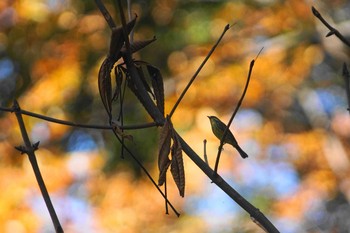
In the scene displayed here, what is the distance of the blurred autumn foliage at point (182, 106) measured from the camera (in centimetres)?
418

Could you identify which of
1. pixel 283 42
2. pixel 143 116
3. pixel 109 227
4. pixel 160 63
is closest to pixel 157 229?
pixel 109 227

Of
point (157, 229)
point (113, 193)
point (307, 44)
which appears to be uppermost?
point (307, 44)

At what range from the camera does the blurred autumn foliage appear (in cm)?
418

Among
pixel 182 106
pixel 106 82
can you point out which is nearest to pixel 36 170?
pixel 106 82

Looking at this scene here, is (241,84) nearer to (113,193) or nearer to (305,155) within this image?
(305,155)

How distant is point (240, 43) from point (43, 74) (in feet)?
4.27

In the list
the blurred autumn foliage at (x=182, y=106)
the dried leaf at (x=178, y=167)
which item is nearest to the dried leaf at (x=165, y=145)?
the dried leaf at (x=178, y=167)

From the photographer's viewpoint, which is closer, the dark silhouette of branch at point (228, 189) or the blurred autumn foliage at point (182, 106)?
the dark silhouette of branch at point (228, 189)

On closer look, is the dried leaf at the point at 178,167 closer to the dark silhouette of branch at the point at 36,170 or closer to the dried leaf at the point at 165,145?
the dried leaf at the point at 165,145

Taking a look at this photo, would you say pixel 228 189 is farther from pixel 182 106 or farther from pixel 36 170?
pixel 182 106

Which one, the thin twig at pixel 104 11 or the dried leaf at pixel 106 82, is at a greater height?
the thin twig at pixel 104 11

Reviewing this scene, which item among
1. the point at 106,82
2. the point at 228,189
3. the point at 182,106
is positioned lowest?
the point at 228,189

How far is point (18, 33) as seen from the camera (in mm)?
4070

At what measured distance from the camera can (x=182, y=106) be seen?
4402 mm
